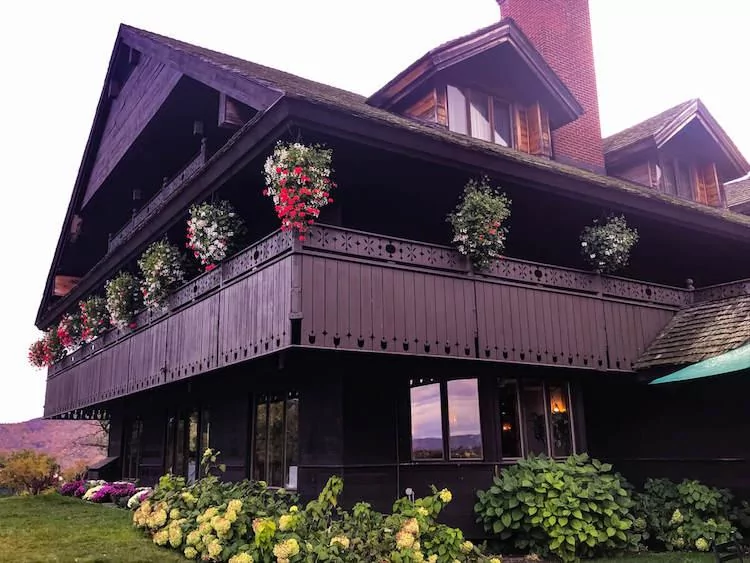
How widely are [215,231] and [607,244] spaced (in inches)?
299

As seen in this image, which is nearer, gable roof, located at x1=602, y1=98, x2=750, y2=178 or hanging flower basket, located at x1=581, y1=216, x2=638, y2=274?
hanging flower basket, located at x1=581, y1=216, x2=638, y2=274

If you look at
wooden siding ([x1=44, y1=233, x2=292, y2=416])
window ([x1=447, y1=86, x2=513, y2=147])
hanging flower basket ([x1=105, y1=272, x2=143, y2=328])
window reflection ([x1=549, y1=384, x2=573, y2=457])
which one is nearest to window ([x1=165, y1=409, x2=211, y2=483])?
wooden siding ([x1=44, y1=233, x2=292, y2=416])

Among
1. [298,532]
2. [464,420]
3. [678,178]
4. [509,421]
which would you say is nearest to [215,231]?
[464,420]

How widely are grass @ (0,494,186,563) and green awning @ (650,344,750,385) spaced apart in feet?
26.5

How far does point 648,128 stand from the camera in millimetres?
19891

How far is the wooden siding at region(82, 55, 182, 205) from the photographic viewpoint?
16.4 m

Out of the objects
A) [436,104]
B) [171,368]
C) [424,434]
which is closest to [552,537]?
[424,434]

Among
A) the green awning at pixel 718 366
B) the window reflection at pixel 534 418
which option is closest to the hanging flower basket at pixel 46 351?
the window reflection at pixel 534 418

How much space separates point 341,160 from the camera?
1200 cm

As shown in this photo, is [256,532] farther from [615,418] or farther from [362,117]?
[615,418]

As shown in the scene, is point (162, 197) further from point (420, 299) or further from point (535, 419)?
point (535, 419)

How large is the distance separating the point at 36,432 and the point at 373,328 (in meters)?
47.1

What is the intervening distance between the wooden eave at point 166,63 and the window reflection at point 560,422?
7770mm

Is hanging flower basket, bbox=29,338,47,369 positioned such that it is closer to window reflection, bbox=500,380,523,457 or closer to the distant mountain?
window reflection, bbox=500,380,523,457
